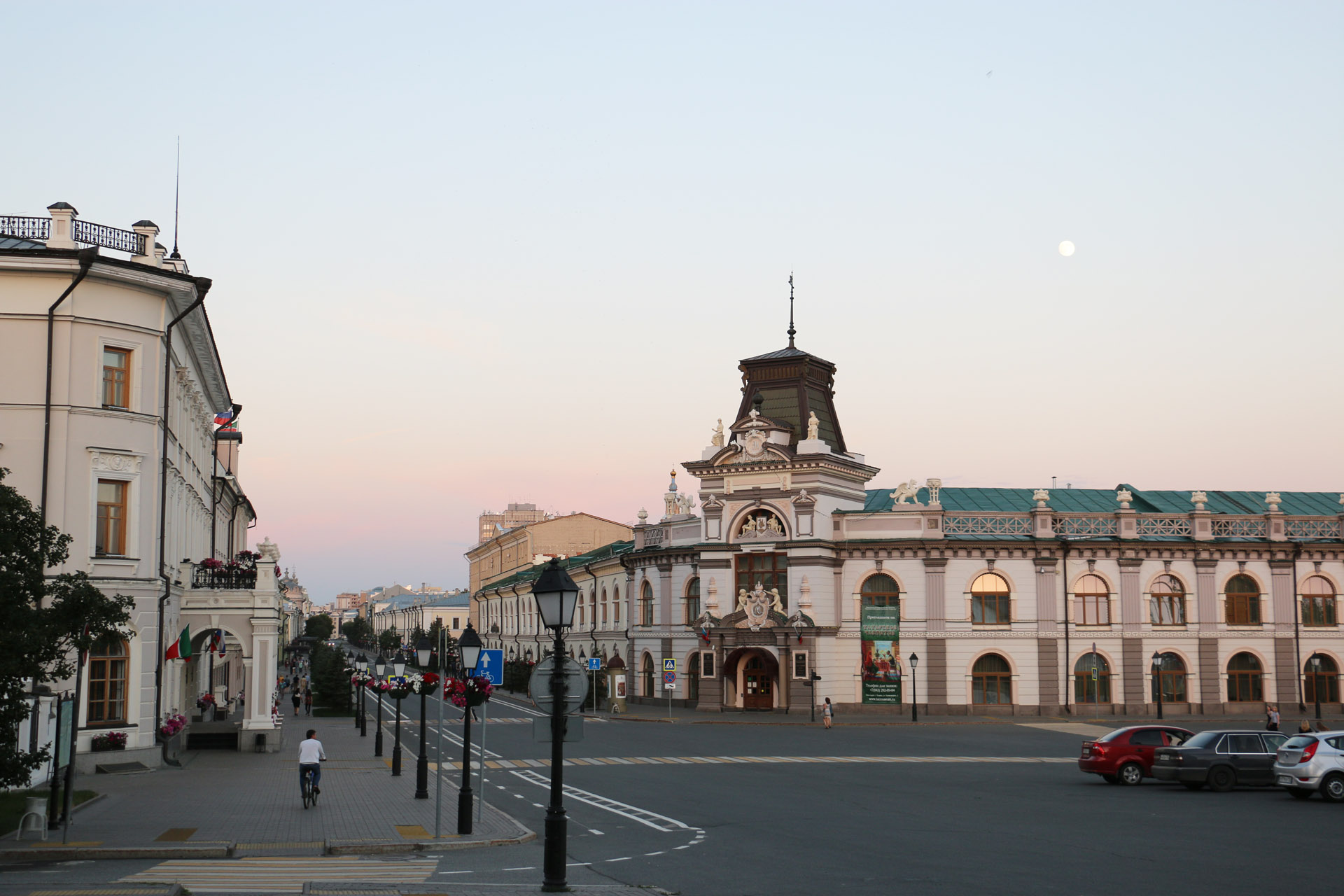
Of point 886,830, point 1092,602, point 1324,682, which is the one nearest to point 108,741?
point 886,830

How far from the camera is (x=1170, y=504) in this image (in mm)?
67938

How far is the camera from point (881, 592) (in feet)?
204

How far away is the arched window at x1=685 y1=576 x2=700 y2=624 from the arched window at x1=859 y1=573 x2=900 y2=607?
32.4 feet

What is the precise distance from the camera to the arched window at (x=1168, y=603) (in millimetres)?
61219

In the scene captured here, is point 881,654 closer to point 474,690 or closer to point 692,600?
point 692,600

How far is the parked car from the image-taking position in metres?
30.1

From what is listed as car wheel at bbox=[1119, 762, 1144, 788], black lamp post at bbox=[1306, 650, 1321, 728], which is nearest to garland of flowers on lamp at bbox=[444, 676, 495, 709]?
car wheel at bbox=[1119, 762, 1144, 788]

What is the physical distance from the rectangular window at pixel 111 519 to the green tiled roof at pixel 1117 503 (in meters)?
40.7

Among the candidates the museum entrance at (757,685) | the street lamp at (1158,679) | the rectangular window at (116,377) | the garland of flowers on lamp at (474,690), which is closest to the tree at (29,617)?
the garland of flowers on lamp at (474,690)

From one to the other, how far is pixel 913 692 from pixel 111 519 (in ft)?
118

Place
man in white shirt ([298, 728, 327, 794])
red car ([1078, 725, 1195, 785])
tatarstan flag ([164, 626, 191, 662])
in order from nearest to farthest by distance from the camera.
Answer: man in white shirt ([298, 728, 327, 794]) → red car ([1078, 725, 1195, 785]) → tatarstan flag ([164, 626, 191, 662])

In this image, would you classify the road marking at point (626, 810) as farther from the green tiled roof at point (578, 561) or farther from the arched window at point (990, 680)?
the arched window at point (990, 680)

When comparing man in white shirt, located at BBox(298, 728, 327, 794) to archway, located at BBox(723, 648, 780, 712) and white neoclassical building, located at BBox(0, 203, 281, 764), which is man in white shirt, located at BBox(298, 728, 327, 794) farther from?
archway, located at BBox(723, 648, 780, 712)

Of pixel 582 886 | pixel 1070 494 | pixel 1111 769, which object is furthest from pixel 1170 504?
pixel 582 886
